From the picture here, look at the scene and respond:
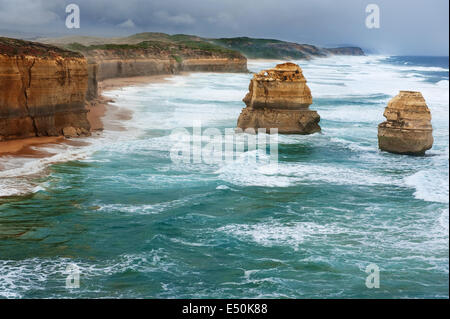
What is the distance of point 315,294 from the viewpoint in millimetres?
10586

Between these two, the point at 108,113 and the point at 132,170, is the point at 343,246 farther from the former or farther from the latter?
the point at 108,113

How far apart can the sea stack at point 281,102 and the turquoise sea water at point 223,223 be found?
2479 mm

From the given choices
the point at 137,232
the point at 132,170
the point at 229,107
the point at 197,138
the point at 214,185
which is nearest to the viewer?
the point at 137,232

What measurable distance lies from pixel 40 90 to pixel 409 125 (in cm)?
1564

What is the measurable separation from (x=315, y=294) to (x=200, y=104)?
34200 millimetres

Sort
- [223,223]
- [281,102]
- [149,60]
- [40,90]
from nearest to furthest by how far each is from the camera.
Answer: [223,223] < [40,90] < [281,102] < [149,60]

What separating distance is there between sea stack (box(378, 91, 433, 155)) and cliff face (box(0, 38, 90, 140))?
13.9 m

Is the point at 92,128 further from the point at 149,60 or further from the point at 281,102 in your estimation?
the point at 149,60

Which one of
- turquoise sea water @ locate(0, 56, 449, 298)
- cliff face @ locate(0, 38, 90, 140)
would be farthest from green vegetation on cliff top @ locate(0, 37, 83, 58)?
turquoise sea water @ locate(0, 56, 449, 298)

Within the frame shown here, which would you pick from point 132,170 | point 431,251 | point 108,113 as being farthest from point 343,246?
point 108,113

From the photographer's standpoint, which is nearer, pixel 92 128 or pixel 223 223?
pixel 223 223

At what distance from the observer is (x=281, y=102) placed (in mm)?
27094

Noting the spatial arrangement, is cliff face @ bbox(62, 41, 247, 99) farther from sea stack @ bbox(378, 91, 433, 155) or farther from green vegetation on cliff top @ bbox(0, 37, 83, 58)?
sea stack @ bbox(378, 91, 433, 155)
